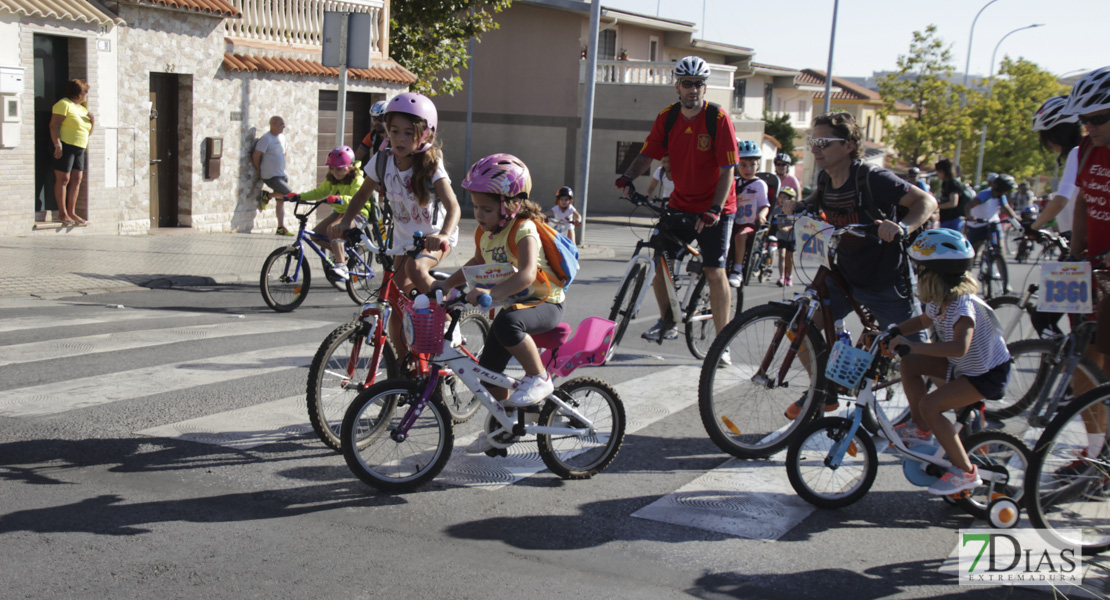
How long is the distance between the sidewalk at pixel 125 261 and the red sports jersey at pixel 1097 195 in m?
9.17

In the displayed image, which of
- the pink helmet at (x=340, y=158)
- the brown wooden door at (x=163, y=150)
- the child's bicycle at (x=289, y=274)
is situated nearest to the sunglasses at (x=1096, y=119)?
the child's bicycle at (x=289, y=274)

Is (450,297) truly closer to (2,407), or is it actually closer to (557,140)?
(2,407)

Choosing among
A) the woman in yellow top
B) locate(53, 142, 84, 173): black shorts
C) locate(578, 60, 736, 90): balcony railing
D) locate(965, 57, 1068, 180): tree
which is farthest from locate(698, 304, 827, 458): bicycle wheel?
locate(965, 57, 1068, 180): tree

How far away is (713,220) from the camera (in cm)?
724

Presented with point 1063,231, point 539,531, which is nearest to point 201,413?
point 539,531

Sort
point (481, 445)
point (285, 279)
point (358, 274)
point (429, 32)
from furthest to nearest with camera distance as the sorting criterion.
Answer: point (429, 32) < point (358, 274) < point (285, 279) < point (481, 445)

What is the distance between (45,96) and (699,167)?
35.2 ft

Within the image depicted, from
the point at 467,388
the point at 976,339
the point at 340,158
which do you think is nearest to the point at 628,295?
the point at 467,388

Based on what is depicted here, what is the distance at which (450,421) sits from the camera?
4.95 metres

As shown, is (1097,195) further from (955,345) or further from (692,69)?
(692,69)

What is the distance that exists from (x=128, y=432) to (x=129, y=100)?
1097 centimetres

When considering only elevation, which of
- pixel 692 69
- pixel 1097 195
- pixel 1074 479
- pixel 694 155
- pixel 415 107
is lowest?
pixel 1074 479

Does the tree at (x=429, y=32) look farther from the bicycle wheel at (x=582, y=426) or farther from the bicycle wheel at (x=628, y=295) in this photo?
the bicycle wheel at (x=582, y=426)

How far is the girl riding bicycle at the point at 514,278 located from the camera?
4973 millimetres
